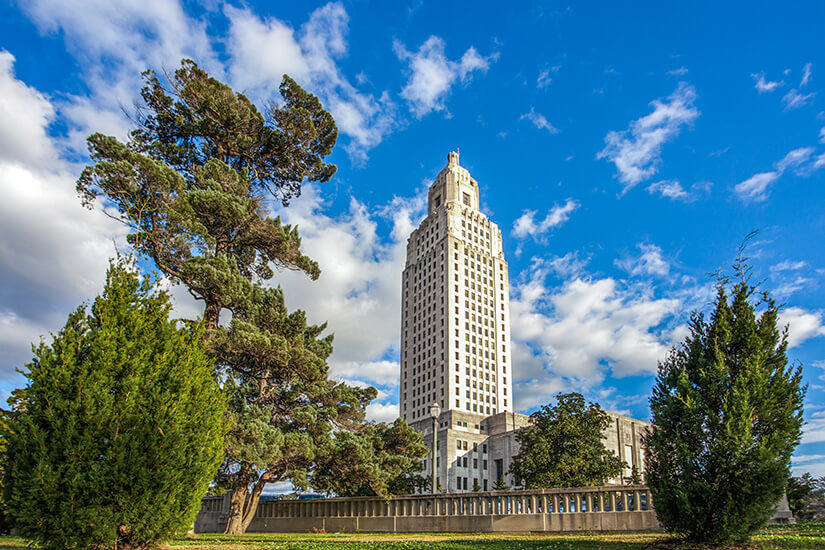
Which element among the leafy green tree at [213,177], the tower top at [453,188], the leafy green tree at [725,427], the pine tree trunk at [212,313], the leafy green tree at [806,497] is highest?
the tower top at [453,188]

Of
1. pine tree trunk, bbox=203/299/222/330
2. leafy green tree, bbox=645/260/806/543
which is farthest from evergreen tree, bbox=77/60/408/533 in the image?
leafy green tree, bbox=645/260/806/543

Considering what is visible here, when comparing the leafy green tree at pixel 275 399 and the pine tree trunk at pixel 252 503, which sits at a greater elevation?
the leafy green tree at pixel 275 399

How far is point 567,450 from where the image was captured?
3769cm

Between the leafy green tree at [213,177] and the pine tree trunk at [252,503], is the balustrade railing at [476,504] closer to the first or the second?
the pine tree trunk at [252,503]

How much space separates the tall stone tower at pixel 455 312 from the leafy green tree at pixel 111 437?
321 ft

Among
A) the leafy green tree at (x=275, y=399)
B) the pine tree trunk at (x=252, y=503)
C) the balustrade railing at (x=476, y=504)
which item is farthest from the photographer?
the pine tree trunk at (x=252, y=503)

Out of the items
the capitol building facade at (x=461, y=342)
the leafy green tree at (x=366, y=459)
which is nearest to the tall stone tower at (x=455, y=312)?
the capitol building facade at (x=461, y=342)

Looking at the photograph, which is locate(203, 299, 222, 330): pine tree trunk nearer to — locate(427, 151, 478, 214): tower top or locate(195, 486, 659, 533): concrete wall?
locate(195, 486, 659, 533): concrete wall

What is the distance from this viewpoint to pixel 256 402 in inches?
810

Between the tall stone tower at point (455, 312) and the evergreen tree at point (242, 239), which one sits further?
the tall stone tower at point (455, 312)

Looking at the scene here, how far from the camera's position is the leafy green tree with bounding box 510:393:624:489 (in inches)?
1426

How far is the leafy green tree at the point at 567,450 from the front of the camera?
119 ft

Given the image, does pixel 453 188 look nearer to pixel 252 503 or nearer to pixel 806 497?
pixel 806 497

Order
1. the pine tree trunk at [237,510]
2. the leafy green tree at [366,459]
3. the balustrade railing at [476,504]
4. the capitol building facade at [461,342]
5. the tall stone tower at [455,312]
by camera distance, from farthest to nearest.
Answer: the tall stone tower at [455,312], the capitol building facade at [461,342], the pine tree trunk at [237,510], the leafy green tree at [366,459], the balustrade railing at [476,504]
